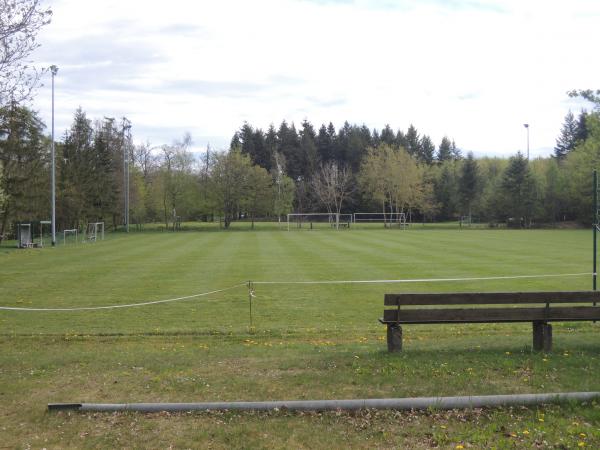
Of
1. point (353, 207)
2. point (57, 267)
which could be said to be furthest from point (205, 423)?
point (353, 207)

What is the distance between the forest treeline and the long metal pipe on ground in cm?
4009

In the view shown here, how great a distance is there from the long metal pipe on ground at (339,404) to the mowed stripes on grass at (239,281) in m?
6.17

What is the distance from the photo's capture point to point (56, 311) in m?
14.2

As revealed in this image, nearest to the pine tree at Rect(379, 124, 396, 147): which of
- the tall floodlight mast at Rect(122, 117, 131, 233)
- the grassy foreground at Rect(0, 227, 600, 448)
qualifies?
the tall floodlight mast at Rect(122, 117, 131, 233)

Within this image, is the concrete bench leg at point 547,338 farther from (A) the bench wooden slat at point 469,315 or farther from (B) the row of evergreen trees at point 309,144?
(B) the row of evergreen trees at point 309,144

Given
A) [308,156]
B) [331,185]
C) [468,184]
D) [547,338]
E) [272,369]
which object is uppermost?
[308,156]

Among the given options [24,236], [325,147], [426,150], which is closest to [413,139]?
[426,150]

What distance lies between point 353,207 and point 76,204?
57.7m

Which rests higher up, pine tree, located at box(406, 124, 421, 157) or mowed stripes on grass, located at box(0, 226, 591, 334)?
pine tree, located at box(406, 124, 421, 157)

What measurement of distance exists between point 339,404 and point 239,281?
15.2 meters

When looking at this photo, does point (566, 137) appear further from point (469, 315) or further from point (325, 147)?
point (469, 315)

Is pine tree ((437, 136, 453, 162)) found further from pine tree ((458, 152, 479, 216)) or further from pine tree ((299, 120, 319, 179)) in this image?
pine tree ((458, 152, 479, 216))

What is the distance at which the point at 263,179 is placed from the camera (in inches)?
3063

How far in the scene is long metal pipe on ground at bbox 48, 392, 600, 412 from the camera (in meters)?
5.34
